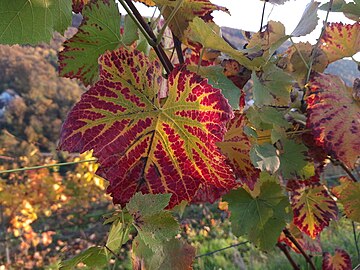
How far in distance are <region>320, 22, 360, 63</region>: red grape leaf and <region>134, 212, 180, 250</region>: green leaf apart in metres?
0.47

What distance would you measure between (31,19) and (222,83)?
0.22 m

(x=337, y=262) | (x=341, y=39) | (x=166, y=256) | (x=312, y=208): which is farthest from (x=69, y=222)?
(x=166, y=256)

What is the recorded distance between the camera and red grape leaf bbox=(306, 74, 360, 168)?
58 cm

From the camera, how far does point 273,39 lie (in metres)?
0.71

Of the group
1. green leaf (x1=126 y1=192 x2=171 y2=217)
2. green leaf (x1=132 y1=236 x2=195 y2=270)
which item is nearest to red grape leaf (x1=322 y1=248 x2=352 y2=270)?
green leaf (x1=132 y1=236 x2=195 y2=270)

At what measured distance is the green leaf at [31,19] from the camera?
420 mm

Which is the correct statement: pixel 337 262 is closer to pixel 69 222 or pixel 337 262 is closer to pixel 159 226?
pixel 159 226

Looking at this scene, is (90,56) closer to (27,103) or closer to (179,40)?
(179,40)

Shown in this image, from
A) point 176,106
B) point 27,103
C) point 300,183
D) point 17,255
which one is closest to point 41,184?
point 17,255

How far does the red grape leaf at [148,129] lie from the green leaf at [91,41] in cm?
10

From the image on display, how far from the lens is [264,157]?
59 cm

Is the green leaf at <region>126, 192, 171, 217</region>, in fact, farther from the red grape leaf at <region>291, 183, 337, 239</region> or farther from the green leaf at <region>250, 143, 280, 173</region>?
the red grape leaf at <region>291, 183, 337, 239</region>

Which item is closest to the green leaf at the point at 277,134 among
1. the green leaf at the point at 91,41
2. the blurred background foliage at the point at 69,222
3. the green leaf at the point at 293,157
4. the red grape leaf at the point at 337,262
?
the green leaf at the point at 293,157

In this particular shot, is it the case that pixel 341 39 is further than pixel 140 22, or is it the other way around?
pixel 341 39
